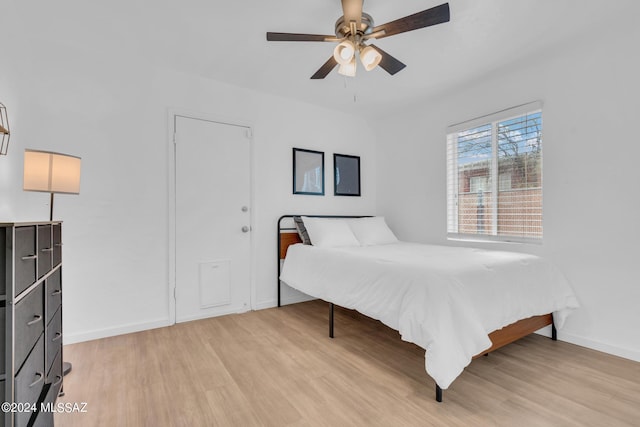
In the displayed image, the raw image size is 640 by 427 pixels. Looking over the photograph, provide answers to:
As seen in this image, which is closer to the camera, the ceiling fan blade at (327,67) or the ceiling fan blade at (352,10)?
the ceiling fan blade at (352,10)

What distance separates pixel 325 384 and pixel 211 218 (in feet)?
6.49

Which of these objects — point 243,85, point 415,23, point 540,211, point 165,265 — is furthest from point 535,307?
point 243,85

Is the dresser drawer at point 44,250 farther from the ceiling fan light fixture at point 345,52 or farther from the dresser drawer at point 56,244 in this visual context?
the ceiling fan light fixture at point 345,52

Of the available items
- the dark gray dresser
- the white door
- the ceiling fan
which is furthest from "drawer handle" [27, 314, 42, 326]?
the ceiling fan

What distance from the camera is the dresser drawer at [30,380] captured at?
0.95 m

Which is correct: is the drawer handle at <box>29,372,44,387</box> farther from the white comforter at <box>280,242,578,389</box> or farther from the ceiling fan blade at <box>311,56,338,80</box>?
the ceiling fan blade at <box>311,56,338,80</box>

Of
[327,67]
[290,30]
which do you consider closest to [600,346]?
[327,67]

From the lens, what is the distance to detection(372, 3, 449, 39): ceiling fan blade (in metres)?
1.62

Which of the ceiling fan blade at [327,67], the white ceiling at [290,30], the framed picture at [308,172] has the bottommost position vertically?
the framed picture at [308,172]

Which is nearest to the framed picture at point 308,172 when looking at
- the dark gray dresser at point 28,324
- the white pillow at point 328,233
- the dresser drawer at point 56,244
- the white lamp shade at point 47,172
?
the white pillow at point 328,233

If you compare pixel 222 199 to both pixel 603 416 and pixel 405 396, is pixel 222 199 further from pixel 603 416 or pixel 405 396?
pixel 603 416

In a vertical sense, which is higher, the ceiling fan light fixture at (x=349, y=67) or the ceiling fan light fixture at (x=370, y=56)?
the ceiling fan light fixture at (x=370, y=56)

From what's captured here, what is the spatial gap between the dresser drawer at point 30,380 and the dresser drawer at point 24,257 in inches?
11.0

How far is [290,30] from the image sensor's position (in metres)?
2.26
